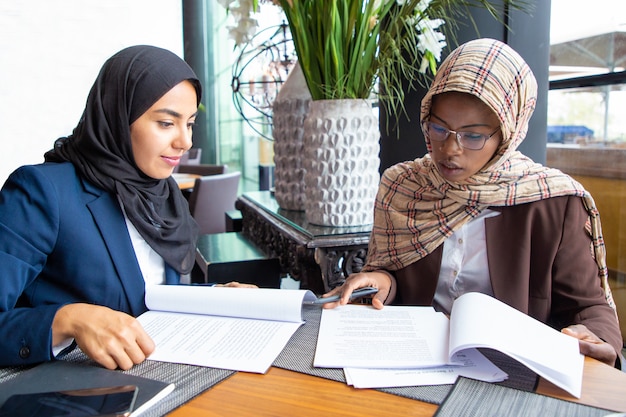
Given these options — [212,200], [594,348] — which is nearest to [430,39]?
[594,348]

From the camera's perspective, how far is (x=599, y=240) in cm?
126

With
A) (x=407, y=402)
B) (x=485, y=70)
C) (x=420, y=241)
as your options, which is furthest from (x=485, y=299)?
(x=485, y=70)

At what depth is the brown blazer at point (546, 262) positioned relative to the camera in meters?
1.25

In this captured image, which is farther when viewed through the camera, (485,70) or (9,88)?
(9,88)

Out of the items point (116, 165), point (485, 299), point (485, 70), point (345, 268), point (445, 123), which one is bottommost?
point (345, 268)

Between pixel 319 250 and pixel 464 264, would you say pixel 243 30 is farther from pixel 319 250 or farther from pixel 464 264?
pixel 464 264

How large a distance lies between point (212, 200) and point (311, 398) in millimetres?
3020

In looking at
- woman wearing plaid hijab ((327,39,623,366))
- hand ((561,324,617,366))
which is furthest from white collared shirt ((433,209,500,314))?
hand ((561,324,617,366))

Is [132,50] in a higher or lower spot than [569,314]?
higher

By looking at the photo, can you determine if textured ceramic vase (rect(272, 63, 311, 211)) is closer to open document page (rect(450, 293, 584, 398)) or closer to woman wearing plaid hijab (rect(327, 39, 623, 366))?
woman wearing plaid hijab (rect(327, 39, 623, 366))

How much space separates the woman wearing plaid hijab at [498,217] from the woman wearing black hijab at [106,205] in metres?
0.48

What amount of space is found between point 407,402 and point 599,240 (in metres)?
0.81

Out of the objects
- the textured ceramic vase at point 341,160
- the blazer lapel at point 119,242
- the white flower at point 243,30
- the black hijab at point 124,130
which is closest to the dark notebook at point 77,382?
the blazer lapel at point 119,242

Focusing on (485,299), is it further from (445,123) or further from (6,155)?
(6,155)
